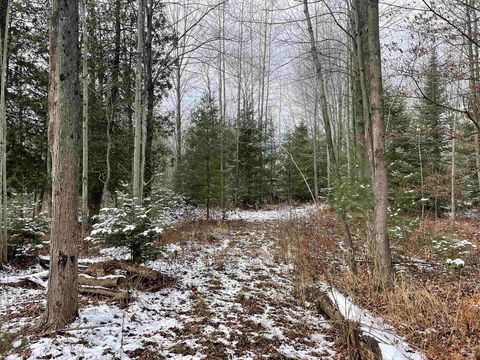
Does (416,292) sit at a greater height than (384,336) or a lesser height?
greater

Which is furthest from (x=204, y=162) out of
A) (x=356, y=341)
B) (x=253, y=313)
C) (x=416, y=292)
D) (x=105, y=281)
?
(x=356, y=341)

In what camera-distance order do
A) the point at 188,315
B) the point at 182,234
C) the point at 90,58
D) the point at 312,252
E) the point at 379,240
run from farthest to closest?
1. the point at 90,58
2. the point at 182,234
3. the point at 312,252
4. the point at 379,240
5. the point at 188,315

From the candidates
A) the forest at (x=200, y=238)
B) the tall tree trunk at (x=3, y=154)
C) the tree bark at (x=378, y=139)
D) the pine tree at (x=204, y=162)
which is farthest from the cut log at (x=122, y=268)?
the pine tree at (x=204, y=162)

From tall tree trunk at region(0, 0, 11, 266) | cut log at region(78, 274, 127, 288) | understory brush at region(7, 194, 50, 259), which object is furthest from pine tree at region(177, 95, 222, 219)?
cut log at region(78, 274, 127, 288)

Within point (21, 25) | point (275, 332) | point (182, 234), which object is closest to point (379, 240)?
point (275, 332)

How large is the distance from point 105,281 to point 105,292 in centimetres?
23

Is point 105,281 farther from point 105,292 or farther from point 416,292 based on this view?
point 416,292

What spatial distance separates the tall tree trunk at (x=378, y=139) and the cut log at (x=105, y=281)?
3.96m

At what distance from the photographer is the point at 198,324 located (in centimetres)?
391

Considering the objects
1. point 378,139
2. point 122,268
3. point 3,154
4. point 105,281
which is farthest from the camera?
point 3,154

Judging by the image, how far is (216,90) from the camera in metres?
21.2

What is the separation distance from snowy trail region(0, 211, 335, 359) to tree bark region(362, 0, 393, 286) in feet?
4.92

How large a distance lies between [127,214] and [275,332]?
10.2 ft

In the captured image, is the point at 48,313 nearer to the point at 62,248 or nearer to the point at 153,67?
the point at 62,248
